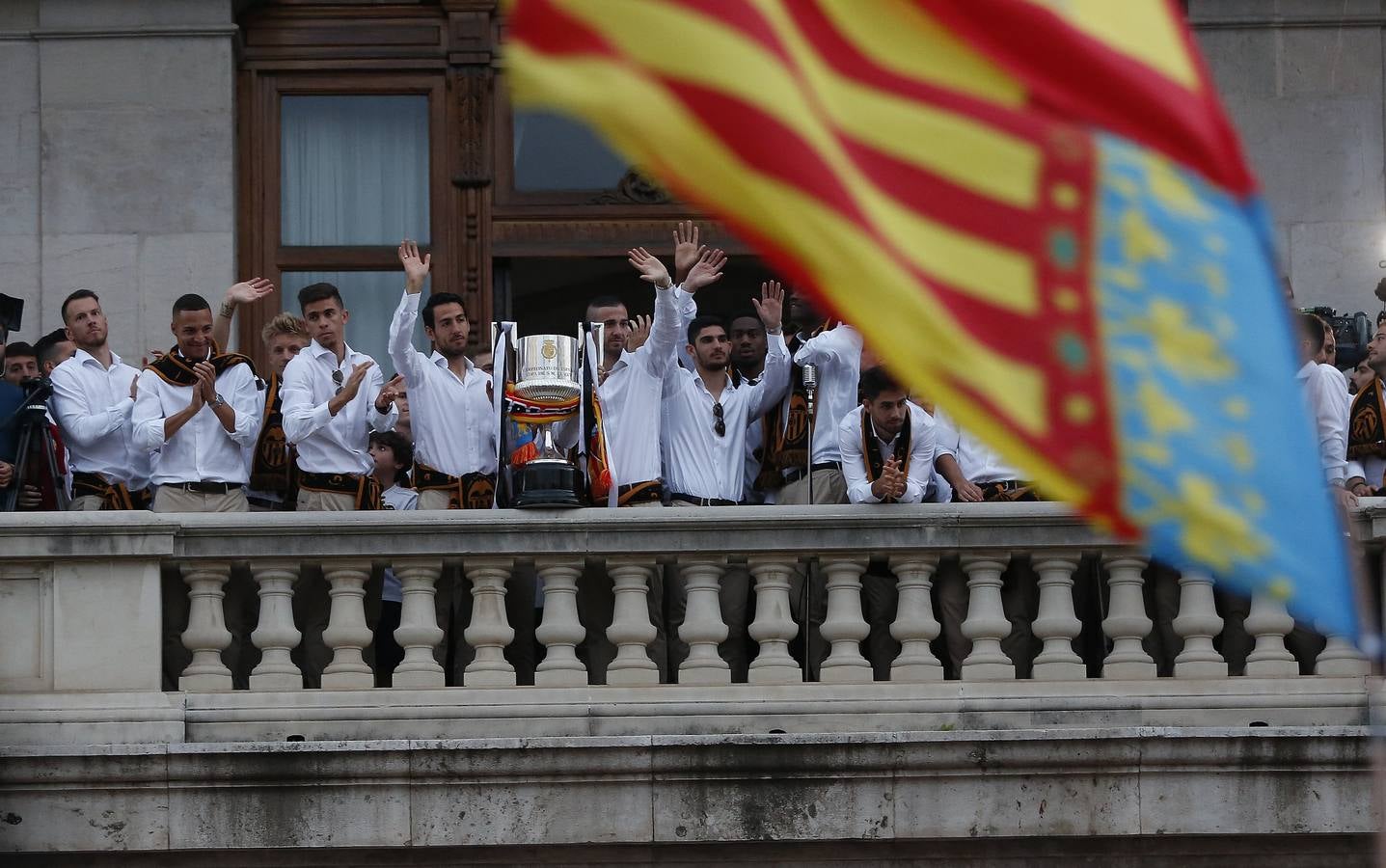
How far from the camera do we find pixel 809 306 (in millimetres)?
13922

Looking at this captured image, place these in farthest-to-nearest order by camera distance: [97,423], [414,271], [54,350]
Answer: [54,350] → [414,271] → [97,423]

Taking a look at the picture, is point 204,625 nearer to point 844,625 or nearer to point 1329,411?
point 844,625

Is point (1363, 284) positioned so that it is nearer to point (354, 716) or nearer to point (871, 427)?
point (871, 427)

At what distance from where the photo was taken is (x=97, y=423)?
1312cm

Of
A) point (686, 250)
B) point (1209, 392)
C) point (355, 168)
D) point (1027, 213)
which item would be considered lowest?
point (1209, 392)

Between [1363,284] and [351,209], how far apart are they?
6.25 meters

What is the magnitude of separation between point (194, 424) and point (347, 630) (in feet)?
4.66

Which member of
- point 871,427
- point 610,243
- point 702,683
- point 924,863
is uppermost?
point 610,243

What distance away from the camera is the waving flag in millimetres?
5633

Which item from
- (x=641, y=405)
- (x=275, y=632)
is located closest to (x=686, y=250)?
(x=641, y=405)

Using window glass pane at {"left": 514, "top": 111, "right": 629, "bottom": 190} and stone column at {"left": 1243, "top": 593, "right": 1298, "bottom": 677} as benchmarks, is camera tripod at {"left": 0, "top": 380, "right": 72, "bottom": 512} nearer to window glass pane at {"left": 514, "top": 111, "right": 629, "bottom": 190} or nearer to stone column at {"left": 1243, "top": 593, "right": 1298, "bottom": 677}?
window glass pane at {"left": 514, "top": 111, "right": 629, "bottom": 190}

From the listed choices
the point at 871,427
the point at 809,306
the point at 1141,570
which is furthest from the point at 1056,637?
the point at 809,306

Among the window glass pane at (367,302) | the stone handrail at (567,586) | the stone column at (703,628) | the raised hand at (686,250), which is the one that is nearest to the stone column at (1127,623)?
the stone handrail at (567,586)

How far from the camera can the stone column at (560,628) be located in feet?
40.8
